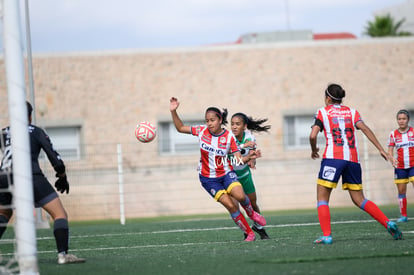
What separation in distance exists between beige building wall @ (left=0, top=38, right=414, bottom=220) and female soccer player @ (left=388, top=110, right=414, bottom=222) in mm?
8779

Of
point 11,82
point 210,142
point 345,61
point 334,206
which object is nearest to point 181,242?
point 210,142

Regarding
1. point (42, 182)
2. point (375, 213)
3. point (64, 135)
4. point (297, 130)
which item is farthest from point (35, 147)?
point (297, 130)

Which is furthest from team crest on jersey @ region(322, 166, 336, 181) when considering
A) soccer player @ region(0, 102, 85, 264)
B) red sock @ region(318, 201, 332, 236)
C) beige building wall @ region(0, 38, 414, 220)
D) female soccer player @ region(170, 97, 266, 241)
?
beige building wall @ region(0, 38, 414, 220)

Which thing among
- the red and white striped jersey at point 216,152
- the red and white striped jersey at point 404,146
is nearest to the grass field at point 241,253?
the red and white striped jersey at point 216,152

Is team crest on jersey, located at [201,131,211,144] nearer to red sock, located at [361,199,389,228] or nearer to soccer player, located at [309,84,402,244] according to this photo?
soccer player, located at [309,84,402,244]

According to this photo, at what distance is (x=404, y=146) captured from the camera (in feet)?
48.2

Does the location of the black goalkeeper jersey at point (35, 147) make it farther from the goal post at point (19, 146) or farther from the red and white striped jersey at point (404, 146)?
the red and white striped jersey at point (404, 146)

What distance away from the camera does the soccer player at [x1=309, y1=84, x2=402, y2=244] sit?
9141 mm

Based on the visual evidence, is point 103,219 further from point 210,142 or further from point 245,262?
point 245,262

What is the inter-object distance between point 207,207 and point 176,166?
213 centimetres

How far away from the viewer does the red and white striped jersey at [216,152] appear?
10445mm

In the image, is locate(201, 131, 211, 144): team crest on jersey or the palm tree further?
the palm tree

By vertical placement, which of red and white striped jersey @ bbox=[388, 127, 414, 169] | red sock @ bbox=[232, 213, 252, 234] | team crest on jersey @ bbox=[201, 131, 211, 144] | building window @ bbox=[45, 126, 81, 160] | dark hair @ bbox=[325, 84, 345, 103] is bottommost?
red sock @ bbox=[232, 213, 252, 234]

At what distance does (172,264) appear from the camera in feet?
25.1
